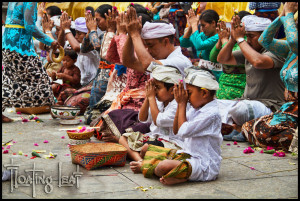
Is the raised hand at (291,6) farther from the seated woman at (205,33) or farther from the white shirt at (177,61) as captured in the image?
the seated woman at (205,33)

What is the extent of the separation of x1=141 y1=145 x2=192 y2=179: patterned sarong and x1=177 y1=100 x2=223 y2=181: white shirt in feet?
0.18

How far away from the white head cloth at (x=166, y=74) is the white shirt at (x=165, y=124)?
0.22 meters

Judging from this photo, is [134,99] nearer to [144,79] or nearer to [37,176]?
[144,79]

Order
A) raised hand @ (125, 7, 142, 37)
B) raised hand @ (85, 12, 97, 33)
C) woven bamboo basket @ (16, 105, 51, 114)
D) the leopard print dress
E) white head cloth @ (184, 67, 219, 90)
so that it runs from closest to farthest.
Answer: white head cloth @ (184, 67, 219, 90)
raised hand @ (125, 7, 142, 37)
raised hand @ (85, 12, 97, 33)
the leopard print dress
woven bamboo basket @ (16, 105, 51, 114)

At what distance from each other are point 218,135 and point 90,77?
14.9ft

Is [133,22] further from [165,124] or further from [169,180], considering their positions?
[169,180]

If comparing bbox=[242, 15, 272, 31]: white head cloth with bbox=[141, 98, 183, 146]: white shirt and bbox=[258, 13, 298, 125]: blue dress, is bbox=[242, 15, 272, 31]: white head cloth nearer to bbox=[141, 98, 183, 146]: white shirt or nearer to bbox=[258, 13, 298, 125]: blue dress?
bbox=[258, 13, 298, 125]: blue dress

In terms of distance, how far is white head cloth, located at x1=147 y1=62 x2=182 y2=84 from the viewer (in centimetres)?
406

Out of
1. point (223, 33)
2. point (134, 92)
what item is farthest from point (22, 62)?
point (223, 33)

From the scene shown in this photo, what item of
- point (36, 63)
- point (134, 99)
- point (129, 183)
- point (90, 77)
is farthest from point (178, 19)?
point (129, 183)

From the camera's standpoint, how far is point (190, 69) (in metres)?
3.66

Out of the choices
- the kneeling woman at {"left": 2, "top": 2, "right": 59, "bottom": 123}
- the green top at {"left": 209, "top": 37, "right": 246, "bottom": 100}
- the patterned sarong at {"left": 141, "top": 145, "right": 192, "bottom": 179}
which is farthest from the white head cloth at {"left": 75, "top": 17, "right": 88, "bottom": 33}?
the patterned sarong at {"left": 141, "top": 145, "right": 192, "bottom": 179}

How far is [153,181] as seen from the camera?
11.6 ft

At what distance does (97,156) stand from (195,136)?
98cm
